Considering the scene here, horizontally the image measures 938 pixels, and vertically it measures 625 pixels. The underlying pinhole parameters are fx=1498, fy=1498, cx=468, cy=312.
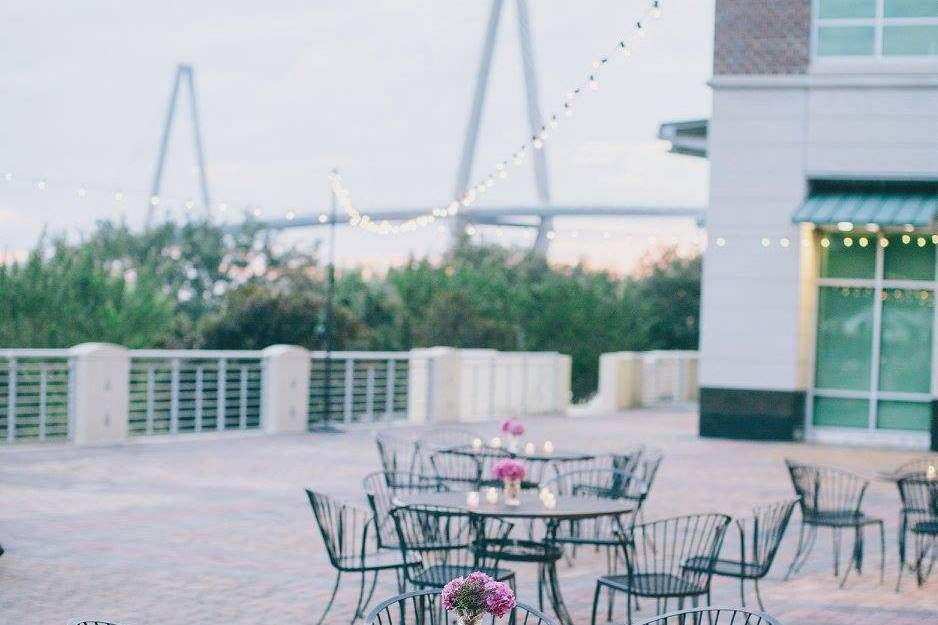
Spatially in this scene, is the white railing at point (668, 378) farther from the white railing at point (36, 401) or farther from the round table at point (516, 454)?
the round table at point (516, 454)

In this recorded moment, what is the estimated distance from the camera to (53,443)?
18.3 m

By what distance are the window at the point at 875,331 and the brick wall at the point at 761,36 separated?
277 cm

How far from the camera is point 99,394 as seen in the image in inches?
723

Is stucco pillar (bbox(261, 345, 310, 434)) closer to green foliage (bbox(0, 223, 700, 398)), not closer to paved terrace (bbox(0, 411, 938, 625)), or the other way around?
paved terrace (bbox(0, 411, 938, 625))

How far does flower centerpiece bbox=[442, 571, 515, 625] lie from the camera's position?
4543 millimetres

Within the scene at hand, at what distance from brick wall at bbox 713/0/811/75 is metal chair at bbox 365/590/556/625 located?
14639 millimetres

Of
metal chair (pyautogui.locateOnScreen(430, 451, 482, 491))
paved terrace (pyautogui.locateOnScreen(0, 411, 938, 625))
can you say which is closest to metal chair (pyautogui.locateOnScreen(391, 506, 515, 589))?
paved terrace (pyautogui.locateOnScreen(0, 411, 938, 625))

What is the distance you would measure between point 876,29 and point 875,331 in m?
4.45

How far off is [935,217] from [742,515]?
7.63 metres

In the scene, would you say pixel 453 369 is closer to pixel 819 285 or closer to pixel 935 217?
pixel 819 285

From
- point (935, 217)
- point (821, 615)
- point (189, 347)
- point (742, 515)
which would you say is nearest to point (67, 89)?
point (189, 347)

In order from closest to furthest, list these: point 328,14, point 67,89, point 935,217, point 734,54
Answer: point 935,217 → point 734,54 → point 328,14 → point 67,89

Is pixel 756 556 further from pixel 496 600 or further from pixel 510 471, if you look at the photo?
pixel 496 600

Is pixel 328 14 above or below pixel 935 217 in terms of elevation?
above
